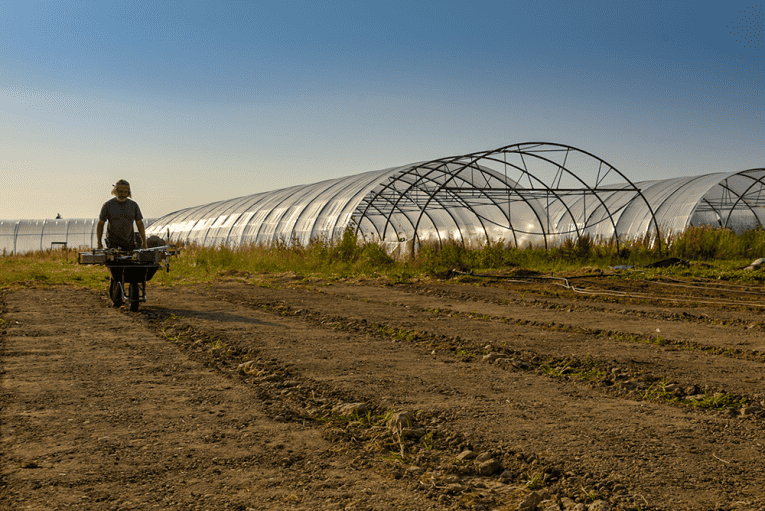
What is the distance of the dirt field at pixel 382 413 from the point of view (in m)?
2.62

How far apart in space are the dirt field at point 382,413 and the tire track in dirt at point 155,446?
0.04 feet

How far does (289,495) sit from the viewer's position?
2.56 m

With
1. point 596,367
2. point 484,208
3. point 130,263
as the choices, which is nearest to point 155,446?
point 596,367

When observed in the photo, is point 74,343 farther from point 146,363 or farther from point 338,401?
point 338,401

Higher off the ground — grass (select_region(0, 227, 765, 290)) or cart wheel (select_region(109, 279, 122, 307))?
grass (select_region(0, 227, 765, 290))

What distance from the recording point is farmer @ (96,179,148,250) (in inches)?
315

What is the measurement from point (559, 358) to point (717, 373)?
3.73 feet

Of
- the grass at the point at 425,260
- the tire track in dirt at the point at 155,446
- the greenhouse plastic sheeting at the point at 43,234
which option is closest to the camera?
the tire track in dirt at the point at 155,446

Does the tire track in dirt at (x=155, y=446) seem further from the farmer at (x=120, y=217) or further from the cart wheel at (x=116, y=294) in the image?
the cart wheel at (x=116, y=294)

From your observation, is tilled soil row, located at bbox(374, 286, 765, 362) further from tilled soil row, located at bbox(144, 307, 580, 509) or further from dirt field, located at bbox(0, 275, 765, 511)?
tilled soil row, located at bbox(144, 307, 580, 509)

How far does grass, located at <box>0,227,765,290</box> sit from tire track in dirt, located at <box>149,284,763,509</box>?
8409mm

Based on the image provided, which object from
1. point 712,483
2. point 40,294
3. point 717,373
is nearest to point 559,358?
point 717,373

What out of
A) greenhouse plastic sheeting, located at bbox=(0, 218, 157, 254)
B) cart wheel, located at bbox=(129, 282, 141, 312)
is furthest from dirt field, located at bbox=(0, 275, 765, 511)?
greenhouse plastic sheeting, located at bbox=(0, 218, 157, 254)

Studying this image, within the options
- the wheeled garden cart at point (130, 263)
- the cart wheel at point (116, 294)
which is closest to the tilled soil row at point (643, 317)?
the wheeled garden cart at point (130, 263)
